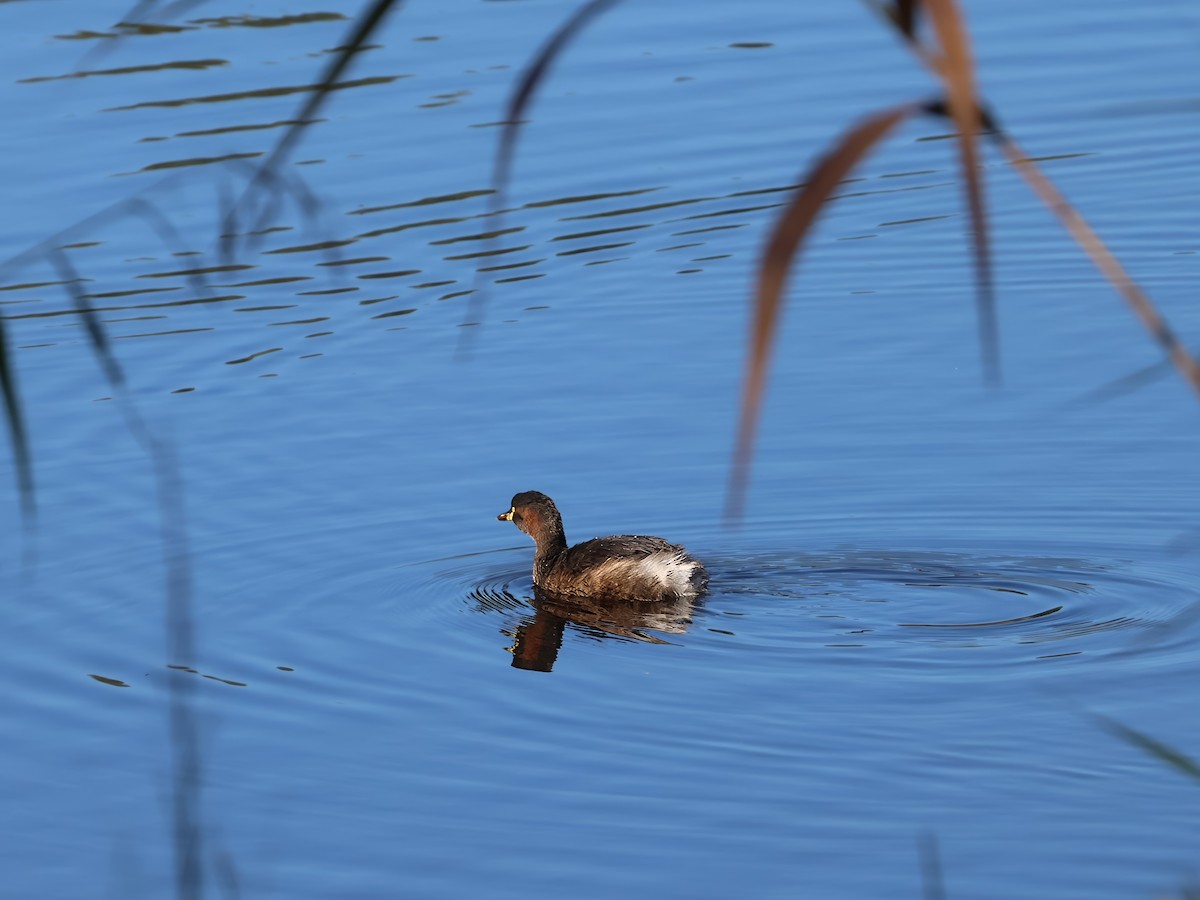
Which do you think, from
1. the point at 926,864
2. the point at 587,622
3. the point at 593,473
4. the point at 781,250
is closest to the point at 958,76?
the point at 781,250

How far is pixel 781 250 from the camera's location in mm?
1887

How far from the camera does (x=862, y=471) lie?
973 cm

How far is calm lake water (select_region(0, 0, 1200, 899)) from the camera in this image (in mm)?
6238

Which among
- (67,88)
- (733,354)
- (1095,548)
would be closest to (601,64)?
(67,88)

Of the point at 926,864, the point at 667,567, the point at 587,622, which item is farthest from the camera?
the point at 587,622

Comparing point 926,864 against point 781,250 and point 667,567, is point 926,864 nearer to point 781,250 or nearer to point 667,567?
point 667,567

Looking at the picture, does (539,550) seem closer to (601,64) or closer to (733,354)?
(733,354)

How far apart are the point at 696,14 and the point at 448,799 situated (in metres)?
12.1

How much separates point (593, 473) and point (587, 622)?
1.23m

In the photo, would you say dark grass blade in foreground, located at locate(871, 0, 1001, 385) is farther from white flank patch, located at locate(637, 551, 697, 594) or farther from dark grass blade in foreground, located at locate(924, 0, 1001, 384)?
white flank patch, located at locate(637, 551, 697, 594)

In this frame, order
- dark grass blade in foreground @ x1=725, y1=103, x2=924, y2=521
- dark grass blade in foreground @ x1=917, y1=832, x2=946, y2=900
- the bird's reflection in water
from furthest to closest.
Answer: the bird's reflection in water → dark grass blade in foreground @ x1=917, y1=832, x2=946, y2=900 → dark grass blade in foreground @ x1=725, y1=103, x2=924, y2=521

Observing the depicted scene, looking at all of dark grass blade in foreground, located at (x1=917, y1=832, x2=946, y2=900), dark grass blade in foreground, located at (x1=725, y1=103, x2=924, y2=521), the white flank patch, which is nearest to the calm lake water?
dark grass blade in foreground, located at (x1=917, y1=832, x2=946, y2=900)

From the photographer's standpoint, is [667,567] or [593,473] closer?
[667,567]

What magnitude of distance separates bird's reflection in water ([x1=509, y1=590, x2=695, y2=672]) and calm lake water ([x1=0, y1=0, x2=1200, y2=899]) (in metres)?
0.06
